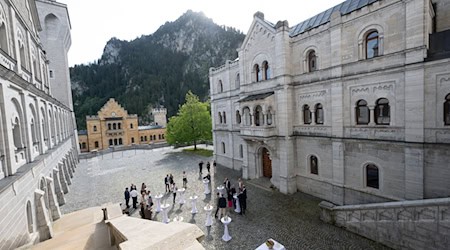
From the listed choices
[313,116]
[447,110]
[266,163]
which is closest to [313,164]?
[313,116]

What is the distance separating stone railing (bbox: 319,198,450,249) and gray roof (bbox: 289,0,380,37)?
11.1 metres

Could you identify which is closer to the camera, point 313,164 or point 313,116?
point 313,116

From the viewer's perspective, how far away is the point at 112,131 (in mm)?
47031

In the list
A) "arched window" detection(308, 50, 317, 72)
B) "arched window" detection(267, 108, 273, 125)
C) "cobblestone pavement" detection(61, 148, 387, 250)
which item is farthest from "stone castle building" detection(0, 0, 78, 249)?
"arched window" detection(308, 50, 317, 72)

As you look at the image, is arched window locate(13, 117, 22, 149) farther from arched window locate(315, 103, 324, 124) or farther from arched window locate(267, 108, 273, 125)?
arched window locate(315, 103, 324, 124)

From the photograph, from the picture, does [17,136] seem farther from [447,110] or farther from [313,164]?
[447,110]

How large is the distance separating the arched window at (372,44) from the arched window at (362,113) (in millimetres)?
2746

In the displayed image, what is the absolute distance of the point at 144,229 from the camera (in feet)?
17.1

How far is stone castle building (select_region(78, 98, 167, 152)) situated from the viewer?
44553mm

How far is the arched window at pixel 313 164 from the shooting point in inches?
600

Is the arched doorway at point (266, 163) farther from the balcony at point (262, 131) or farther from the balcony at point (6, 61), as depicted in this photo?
the balcony at point (6, 61)

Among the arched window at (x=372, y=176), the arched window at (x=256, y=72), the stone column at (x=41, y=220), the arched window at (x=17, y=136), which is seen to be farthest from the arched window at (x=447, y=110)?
the arched window at (x=17, y=136)

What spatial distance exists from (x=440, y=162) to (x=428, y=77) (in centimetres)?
409

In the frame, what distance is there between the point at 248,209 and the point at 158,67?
4926 inches
